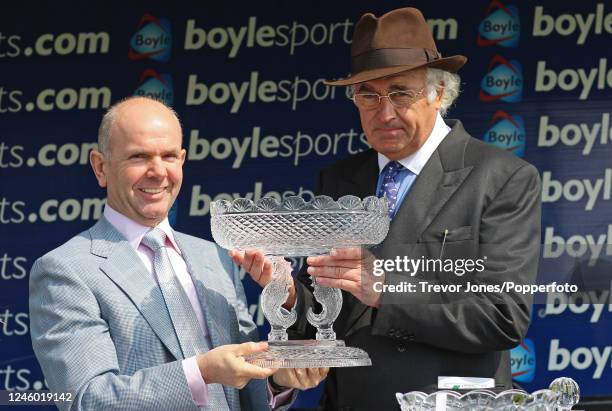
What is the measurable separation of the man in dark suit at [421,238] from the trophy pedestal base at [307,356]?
179mm

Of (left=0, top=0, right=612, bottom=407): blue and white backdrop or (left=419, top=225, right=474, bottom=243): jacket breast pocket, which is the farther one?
(left=0, top=0, right=612, bottom=407): blue and white backdrop

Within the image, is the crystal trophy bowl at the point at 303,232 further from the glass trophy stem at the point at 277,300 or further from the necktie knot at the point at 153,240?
the necktie knot at the point at 153,240

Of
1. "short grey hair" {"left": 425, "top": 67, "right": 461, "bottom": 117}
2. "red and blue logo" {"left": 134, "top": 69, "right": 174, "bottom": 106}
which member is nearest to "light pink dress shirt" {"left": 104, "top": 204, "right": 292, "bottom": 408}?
"short grey hair" {"left": 425, "top": 67, "right": 461, "bottom": 117}

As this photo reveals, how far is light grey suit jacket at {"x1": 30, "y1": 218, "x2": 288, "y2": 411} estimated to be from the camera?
3.06 m

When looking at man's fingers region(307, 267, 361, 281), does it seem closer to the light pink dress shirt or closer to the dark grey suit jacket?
the dark grey suit jacket

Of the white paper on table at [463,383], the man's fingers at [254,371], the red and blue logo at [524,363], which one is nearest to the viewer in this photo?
the man's fingers at [254,371]

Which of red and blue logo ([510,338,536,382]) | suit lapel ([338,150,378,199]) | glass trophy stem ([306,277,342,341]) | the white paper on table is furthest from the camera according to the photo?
red and blue logo ([510,338,536,382])

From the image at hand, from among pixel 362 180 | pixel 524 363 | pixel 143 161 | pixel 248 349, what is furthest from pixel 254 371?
pixel 524 363

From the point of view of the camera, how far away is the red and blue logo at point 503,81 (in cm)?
569

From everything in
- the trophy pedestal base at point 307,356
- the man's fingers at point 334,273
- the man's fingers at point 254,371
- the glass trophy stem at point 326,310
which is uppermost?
the man's fingers at point 334,273

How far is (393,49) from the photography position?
359 centimetres

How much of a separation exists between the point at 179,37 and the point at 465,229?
2.91 metres

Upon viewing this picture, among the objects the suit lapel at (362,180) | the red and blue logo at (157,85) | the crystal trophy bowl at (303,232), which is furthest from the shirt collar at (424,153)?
the red and blue logo at (157,85)

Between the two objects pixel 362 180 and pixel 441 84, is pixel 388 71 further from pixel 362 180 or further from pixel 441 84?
pixel 362 180
